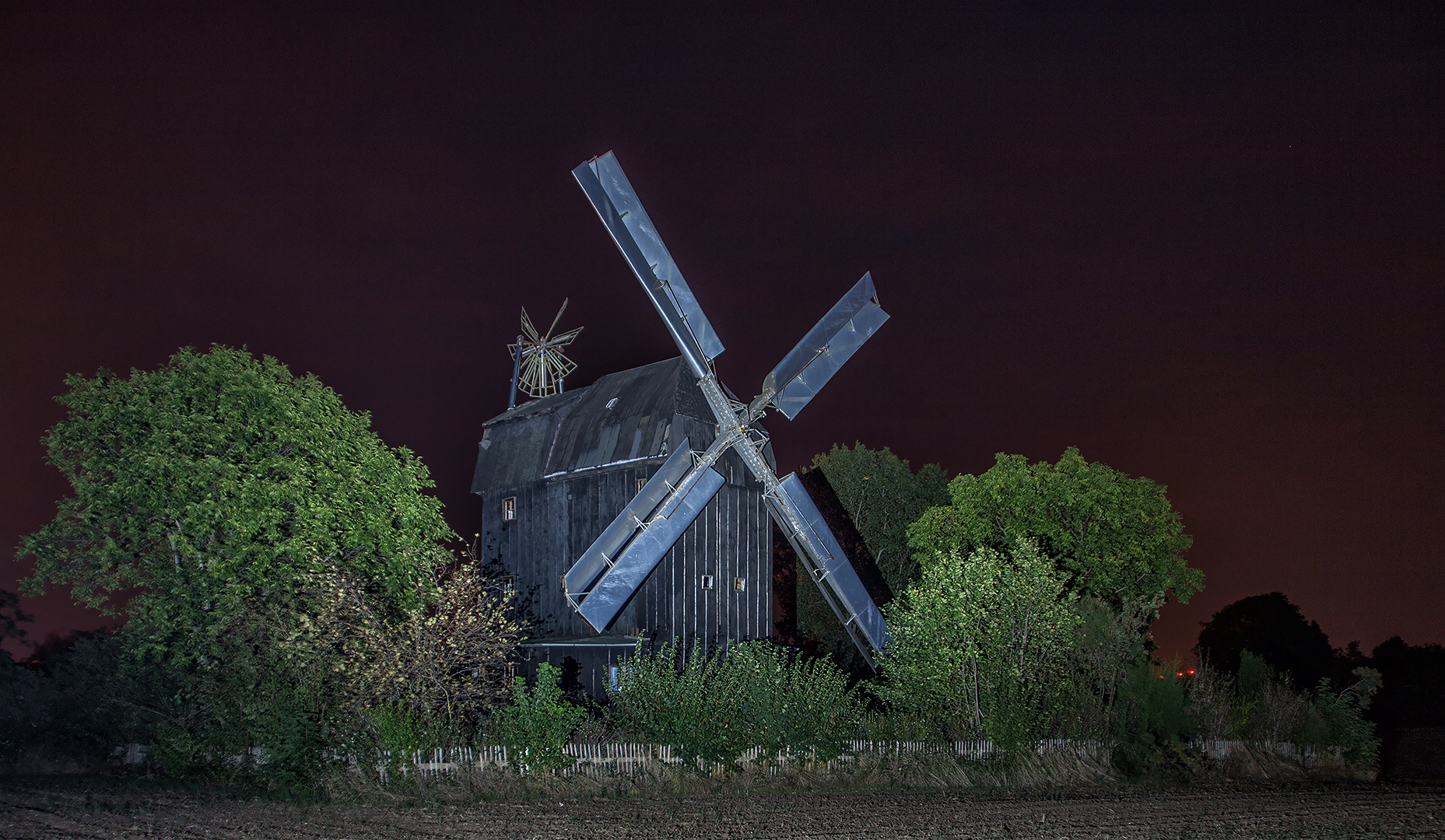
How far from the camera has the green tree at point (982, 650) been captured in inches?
800

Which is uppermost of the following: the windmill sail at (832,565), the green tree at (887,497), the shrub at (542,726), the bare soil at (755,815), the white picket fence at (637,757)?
the green tree at (887,497)

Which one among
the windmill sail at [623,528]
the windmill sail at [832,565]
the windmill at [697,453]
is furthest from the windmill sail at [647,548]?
the windmill sail at [832,565]

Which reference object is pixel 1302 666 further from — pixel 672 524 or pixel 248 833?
pixel 248 833

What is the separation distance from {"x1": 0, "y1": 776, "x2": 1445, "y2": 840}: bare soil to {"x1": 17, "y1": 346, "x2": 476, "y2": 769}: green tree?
223cm

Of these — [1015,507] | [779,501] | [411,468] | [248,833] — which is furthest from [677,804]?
[1015,507]

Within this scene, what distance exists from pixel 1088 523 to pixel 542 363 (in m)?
20.0

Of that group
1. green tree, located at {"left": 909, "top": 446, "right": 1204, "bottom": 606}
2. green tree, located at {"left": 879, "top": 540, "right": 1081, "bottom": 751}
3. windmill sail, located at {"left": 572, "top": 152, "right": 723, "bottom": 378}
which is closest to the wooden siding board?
windmill sail, located at {"left": 572, "top": 152, "right": 723, "bottom": 378}

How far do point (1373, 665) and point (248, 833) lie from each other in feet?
157

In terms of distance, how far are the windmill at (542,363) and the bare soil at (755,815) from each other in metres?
19.5

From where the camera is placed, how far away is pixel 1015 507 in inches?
1419

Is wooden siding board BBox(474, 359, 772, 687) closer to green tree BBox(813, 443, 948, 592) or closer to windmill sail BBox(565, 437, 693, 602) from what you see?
windmill sail BBox(565, 437, 693, 602)

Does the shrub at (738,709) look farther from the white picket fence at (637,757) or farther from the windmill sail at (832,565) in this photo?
the windmill sail at (832,565)

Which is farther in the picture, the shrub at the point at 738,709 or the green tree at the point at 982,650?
the green tree at the point at 982,650

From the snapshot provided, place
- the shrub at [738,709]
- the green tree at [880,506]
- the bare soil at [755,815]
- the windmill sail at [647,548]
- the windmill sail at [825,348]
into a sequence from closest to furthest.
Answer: the bare soil at [755,815], the shrub at [738,709], the windmill sail at [647,548], the windmill sail at [825,348], the green tree at [880,506]
